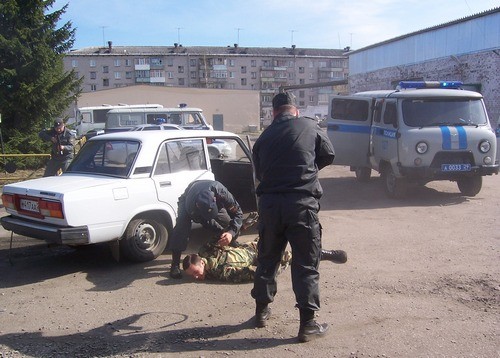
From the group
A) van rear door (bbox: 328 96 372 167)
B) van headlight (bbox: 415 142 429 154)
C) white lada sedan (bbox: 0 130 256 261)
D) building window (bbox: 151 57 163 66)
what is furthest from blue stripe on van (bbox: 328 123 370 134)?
building window (bbox: 151 57 163 66)

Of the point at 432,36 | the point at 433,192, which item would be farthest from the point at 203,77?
the point at 433,192

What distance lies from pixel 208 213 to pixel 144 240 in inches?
52.4

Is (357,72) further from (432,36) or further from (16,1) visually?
(16,1)

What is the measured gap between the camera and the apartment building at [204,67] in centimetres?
7869

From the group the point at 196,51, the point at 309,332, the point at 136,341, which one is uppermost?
the point at 196,51

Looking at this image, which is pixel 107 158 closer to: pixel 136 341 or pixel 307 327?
pixel 136 341

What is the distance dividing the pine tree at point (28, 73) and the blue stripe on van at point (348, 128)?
10.5 metres

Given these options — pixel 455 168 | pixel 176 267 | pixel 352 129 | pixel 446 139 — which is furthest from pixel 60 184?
pixel 352 129

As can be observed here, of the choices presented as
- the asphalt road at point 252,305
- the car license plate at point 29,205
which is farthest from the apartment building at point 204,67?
the car license plate at point 29,205

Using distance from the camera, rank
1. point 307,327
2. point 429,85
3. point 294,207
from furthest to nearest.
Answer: point 429,85, point 307,327, point 294,207

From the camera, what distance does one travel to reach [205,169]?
21.3ft

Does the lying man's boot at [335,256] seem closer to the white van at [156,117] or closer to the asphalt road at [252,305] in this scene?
the asphalt road at [252,305]

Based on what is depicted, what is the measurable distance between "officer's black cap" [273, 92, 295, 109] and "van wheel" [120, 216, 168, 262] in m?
2.55

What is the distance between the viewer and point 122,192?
5523 mm
